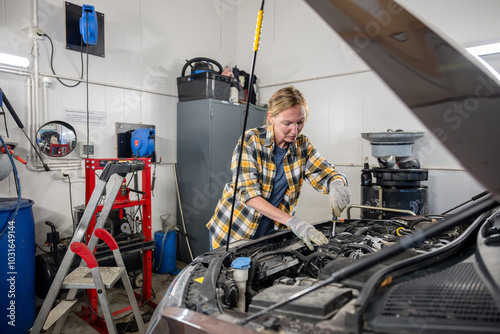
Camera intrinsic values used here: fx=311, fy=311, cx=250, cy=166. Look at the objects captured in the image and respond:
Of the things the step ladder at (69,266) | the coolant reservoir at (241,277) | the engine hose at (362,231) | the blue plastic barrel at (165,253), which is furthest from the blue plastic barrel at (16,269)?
the engine hose at (362,231)

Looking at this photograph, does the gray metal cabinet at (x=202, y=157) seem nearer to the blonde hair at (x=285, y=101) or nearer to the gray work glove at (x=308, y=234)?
the blonde hair at (x=285, y=101)

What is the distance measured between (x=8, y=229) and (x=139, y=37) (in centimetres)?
254

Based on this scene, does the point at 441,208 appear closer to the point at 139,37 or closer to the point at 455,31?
the point at 455,31

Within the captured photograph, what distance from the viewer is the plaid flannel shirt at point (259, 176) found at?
177 cm

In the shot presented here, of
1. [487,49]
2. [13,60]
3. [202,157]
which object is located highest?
[487,49]

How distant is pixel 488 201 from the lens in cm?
88

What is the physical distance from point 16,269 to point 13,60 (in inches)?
66.7

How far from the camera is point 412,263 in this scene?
773mm

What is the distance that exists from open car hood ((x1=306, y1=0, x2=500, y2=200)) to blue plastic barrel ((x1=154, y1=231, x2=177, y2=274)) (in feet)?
10.8

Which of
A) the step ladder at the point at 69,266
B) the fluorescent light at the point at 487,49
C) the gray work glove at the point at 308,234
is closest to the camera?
the gray work glove at the point at 308,234

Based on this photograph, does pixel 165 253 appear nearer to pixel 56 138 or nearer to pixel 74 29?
pixel 56 138

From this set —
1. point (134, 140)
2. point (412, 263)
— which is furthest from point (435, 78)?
point (134, 140)

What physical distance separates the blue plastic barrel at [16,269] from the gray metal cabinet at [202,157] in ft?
6.05

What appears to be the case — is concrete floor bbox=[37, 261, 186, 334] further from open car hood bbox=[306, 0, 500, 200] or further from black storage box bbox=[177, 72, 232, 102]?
open car hood bbox=[306, 0, 500, 200]
